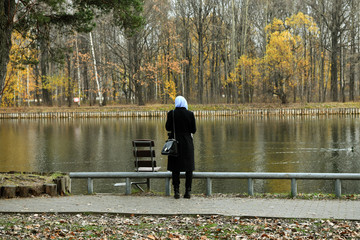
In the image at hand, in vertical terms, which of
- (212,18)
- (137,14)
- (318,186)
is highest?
(212,18)

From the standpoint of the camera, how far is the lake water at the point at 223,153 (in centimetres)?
1425

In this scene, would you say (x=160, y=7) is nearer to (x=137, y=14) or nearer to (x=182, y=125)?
(x=137, y=14)

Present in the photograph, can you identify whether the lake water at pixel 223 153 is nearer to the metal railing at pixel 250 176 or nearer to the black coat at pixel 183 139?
the metal railing at pixel 250 176

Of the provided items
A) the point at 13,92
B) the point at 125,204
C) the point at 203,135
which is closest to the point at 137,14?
the point at 125,204

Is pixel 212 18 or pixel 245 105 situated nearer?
pixel 245 105

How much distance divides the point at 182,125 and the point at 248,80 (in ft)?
153

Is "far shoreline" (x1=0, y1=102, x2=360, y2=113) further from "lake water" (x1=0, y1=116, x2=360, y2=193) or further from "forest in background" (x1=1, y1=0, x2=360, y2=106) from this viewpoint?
"lake water" (x1=0, y1=116, x2=360, y2=193)

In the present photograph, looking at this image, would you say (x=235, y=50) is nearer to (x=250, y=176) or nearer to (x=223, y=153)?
(x=223, y=153)

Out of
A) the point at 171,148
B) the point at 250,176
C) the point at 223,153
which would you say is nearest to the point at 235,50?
the point at 223,153

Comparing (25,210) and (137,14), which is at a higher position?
(137,14)

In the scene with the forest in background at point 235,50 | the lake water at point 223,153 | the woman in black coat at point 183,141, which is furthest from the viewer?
the forest in background at point 235,50

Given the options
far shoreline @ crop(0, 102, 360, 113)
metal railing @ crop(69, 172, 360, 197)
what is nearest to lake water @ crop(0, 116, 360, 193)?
metal railing @ crop(69, 172, 360, 197)

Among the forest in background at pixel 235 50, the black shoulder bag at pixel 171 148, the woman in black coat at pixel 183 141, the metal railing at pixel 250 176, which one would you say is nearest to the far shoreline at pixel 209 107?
the forest in background at pixel 235 50

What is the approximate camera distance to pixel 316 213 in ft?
25.3
